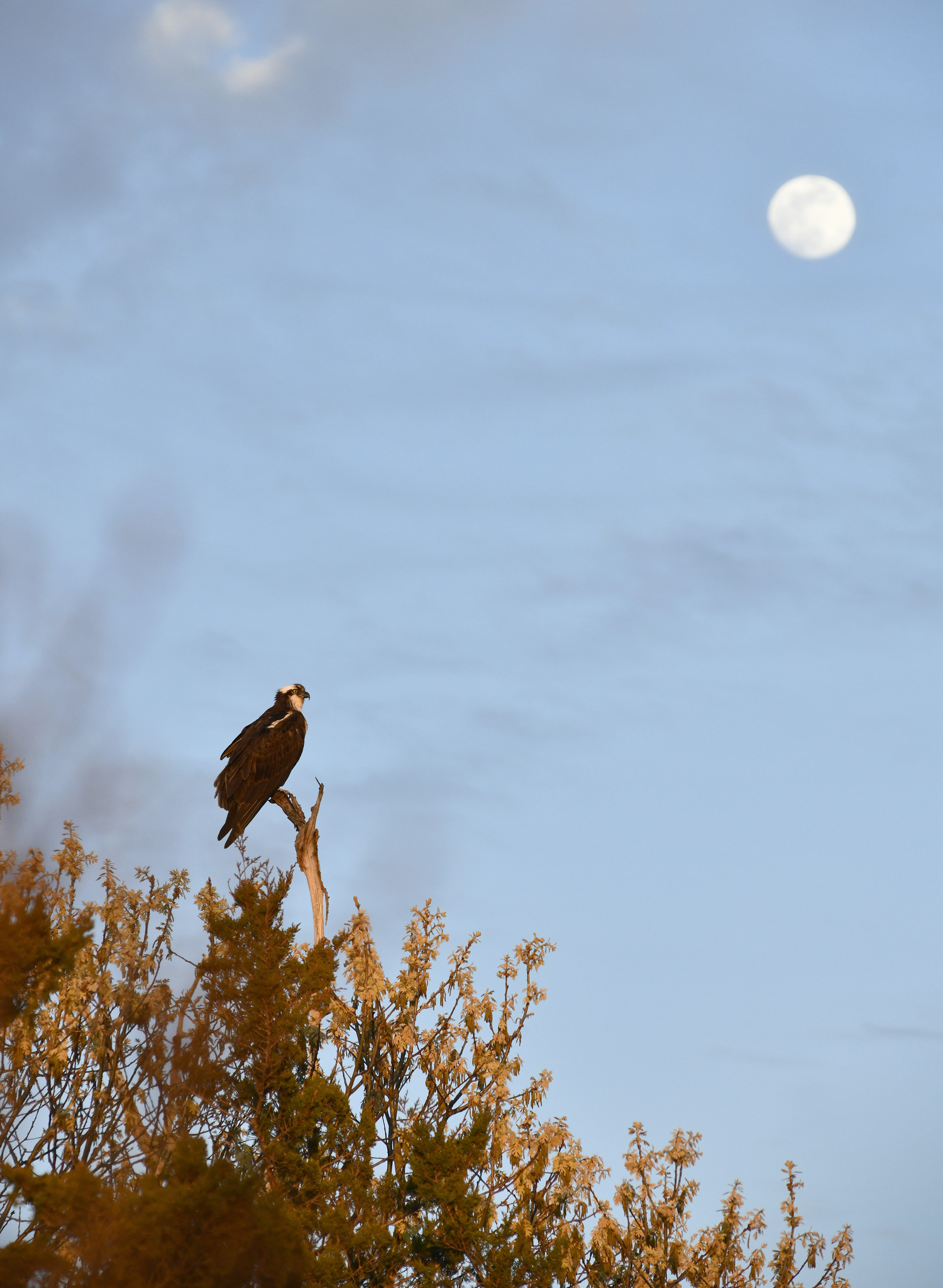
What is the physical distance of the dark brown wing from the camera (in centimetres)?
1781

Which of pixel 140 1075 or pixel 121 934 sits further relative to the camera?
pixel 121 934

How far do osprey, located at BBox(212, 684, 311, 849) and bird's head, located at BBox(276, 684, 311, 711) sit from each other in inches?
46.7

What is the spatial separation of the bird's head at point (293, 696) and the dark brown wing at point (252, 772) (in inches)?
51.8

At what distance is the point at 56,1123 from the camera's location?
13.5 m

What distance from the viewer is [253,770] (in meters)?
17.9

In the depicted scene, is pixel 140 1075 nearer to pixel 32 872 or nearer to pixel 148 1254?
pixel 32 872

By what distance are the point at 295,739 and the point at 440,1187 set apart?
644cm

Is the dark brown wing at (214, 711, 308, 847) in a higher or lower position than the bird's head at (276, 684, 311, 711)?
lower

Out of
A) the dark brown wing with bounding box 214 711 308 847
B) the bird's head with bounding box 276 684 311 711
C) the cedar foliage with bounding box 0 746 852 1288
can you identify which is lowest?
the cedar foliage with bounding box 0 746 852 1288

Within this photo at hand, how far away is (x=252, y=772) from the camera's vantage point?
58.6 ft

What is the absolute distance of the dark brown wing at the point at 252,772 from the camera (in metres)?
17.8

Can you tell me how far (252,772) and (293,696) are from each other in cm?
223

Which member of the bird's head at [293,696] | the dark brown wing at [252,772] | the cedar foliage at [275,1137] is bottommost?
the cedar foliage at [275,1137]

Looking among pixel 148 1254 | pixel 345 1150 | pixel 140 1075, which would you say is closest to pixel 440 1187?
pixel 345 1150
